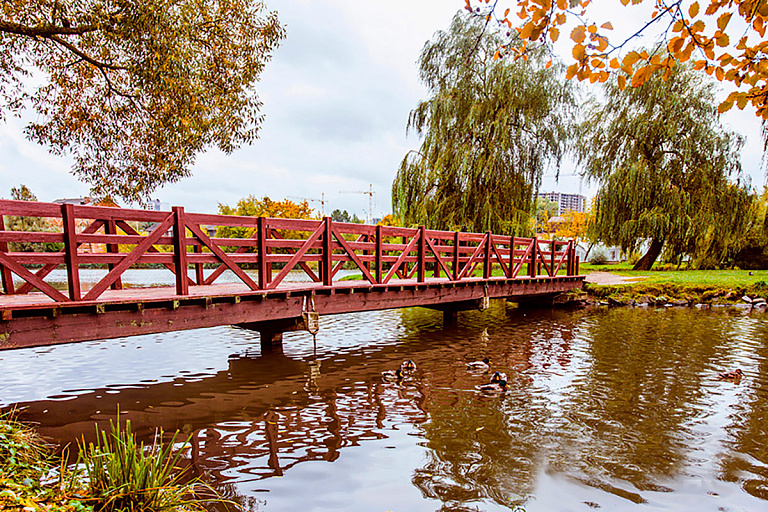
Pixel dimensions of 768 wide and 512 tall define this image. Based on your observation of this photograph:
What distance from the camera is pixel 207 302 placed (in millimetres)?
7309

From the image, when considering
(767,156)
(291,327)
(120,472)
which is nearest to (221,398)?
(291,327)

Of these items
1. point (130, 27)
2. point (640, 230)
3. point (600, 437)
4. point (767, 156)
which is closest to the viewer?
point (600, 437)

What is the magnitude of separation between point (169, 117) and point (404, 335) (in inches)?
312

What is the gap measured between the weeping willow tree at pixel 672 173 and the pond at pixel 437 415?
1161 centimetres

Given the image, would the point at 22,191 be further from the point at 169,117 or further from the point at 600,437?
the point at 600,437

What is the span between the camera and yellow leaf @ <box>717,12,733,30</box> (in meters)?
2.84

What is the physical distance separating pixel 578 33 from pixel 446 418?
4.76 m

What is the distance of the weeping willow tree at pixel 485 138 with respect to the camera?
61.9 feet

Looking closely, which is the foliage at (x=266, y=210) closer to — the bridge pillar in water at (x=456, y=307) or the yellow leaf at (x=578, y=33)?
the bridge pillar in water at (x=456, y=307)

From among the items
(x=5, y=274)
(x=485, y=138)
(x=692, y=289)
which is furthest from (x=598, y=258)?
(x=5, y=274)

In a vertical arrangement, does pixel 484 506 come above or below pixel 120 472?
below

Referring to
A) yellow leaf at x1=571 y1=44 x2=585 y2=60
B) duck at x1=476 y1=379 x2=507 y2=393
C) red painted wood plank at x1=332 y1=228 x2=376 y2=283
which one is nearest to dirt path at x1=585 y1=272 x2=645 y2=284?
red painted wood plank at x1=332 y1=228 x2=376 y2=283

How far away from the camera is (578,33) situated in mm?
2896

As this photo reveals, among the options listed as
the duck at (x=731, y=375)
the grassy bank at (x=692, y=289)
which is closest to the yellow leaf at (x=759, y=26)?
the duck at (x=731, y=375)
